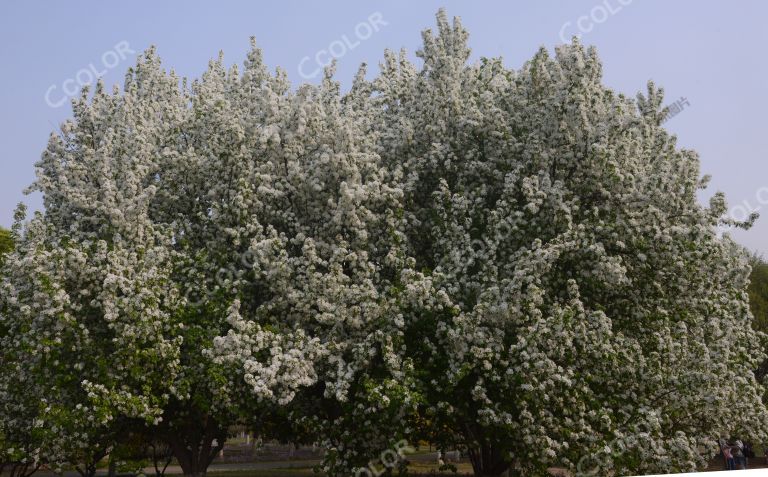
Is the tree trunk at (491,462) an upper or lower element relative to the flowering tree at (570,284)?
lower

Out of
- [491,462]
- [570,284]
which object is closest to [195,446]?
[491,462]

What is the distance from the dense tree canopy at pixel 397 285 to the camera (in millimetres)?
17781

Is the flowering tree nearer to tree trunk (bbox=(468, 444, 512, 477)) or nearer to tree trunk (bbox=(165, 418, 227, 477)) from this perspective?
tree trunk (bbox=(468, 444, 512, 477))

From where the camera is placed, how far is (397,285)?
62.2 feet

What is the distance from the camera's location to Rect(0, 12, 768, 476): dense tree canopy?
17781 millimetres

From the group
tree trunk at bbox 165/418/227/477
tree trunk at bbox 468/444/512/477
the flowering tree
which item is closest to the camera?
the flowering tree

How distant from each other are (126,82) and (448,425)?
14850 mm

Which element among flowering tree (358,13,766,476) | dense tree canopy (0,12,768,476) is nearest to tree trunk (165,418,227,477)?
dense tree canopy (0,12,768,476)

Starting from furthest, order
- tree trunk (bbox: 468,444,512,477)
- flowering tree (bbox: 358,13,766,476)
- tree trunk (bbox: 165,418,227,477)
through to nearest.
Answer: tree trunk (bbox: 165,418,227,477) → tree trunk (bbox: 468,444,512,477) → flowering tree (bbox: 358,13,766,476)

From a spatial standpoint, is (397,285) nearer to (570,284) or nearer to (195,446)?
(570,284)

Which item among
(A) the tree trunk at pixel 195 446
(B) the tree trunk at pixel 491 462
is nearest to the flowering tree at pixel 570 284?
(B) the tree trunk at pixel 491 462

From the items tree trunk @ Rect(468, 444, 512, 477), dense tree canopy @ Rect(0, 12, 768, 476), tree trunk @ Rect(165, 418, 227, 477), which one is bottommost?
tree trunk @ Rect(468, 444, 512, 477)

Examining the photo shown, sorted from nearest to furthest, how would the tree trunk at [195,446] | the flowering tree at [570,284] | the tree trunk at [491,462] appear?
the flowering tree at [570,284] → the tree trunk at [491,462] → the tree trunk at [195,446]

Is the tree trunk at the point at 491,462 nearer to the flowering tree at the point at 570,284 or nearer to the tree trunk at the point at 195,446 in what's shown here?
the flowering tree at the point at 570,284
